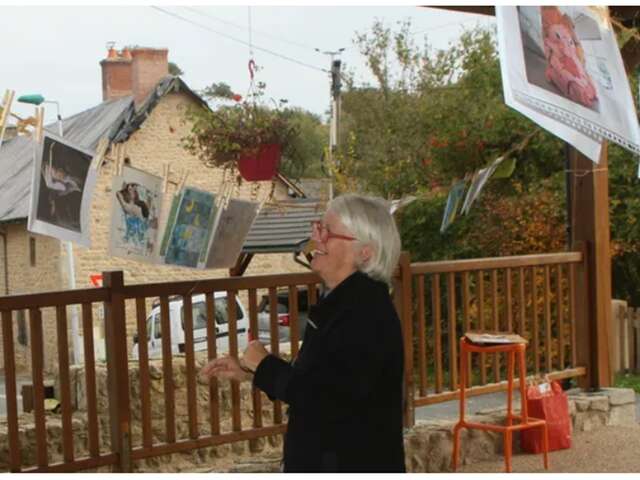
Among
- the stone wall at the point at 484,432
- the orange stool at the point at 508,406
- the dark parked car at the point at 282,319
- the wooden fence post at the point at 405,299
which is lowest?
the dark parked car at the point at 282,319

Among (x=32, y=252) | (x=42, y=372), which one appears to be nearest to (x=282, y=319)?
(x=32, y=252)

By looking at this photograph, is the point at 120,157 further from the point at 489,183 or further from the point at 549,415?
the point at 489,183

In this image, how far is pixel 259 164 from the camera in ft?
19.5

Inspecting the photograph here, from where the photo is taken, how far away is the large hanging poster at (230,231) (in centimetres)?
485

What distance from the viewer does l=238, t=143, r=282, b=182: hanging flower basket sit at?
5.91 meters

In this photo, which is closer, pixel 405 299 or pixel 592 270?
pixel 405 299

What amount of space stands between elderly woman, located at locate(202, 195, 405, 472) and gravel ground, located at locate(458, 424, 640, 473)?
3613 mm

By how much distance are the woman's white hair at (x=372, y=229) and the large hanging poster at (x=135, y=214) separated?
1654mm

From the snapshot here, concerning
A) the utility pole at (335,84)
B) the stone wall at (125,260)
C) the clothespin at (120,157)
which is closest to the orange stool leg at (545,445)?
the clothespin at (120,157)

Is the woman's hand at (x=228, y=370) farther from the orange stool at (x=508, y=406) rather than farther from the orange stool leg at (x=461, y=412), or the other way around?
the orange stool leg at (x=461, y=412)

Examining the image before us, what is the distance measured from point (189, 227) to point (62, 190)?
82cm

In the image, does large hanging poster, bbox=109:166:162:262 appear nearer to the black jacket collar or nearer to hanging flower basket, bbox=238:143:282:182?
hanging flower basket, bbox=238:143:282:182

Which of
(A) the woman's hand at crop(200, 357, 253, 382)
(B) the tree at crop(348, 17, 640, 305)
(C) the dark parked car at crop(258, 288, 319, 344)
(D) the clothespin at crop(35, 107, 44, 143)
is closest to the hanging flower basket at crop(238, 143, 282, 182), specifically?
(D) the clothespin at crop(35, 107, 44, 143)

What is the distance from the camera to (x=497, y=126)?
14.0 metres
